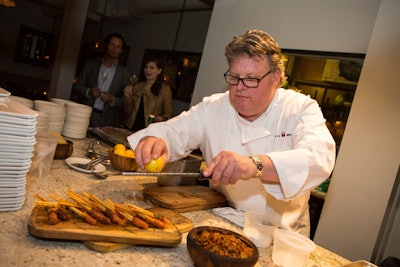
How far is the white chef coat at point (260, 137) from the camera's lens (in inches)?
60.5

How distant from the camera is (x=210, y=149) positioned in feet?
6.25

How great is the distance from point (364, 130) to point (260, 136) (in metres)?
1.51

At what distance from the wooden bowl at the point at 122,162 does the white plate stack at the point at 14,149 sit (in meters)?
0.68

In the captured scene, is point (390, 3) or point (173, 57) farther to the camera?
point (173, 57)

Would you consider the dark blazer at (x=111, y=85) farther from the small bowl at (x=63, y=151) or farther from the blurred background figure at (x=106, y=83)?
the small bowl at (x=63, y=151)

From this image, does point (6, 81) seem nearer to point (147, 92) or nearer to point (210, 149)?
point (147, 92)

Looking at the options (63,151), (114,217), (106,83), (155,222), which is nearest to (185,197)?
(155,222)

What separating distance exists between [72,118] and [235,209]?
1389mm

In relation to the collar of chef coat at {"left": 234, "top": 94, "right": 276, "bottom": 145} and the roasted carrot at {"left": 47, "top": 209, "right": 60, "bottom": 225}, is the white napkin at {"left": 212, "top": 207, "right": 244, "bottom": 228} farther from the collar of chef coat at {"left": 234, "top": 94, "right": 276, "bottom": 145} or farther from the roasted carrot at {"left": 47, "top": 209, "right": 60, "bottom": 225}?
the roasted carrot at {"left": 47, "top": 209, "right": 60, "bottom": 225}

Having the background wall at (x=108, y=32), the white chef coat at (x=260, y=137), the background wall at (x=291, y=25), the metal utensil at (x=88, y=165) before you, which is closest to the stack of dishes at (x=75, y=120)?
the metal utensil at (x=88, y=165)

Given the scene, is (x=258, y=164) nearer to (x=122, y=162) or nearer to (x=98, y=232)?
(x=98, y=232)

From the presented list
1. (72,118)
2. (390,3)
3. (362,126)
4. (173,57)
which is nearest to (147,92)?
(72,118)

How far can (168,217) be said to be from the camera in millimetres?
1314

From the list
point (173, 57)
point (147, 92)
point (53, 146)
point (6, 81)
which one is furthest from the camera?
point (173, 57)
